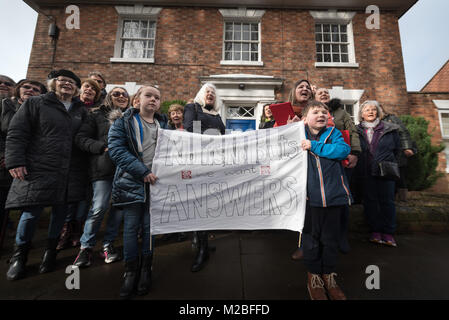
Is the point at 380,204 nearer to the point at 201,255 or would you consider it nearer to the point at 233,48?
the point at 201,255

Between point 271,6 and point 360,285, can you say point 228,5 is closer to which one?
point 271,6

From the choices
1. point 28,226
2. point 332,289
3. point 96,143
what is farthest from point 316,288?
point 28,226

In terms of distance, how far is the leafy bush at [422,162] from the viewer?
14.3 ft

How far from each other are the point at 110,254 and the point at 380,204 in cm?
350

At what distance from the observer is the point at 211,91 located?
8.23 feet

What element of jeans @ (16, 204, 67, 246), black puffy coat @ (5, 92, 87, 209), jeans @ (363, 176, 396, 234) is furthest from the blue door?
jeans @ (16, 204, 67, 246)

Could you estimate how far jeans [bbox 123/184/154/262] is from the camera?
1.68 m

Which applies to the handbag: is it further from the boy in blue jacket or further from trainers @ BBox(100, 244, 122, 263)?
trainers @ BBox(100, 244, 122, 263)

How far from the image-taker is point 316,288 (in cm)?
156

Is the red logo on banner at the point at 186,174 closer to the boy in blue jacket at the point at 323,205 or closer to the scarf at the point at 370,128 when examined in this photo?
the boy in blue jacket at the point at 323,205

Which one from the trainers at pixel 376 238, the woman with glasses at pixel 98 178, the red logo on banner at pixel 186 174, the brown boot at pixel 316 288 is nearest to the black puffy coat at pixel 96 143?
the woman with glasses at pixel 98 178

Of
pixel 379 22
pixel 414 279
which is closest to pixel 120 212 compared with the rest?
pixel 414 279

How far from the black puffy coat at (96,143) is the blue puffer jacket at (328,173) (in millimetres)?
2077

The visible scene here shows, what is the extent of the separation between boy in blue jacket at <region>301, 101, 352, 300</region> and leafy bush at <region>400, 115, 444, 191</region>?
13.1 ft
